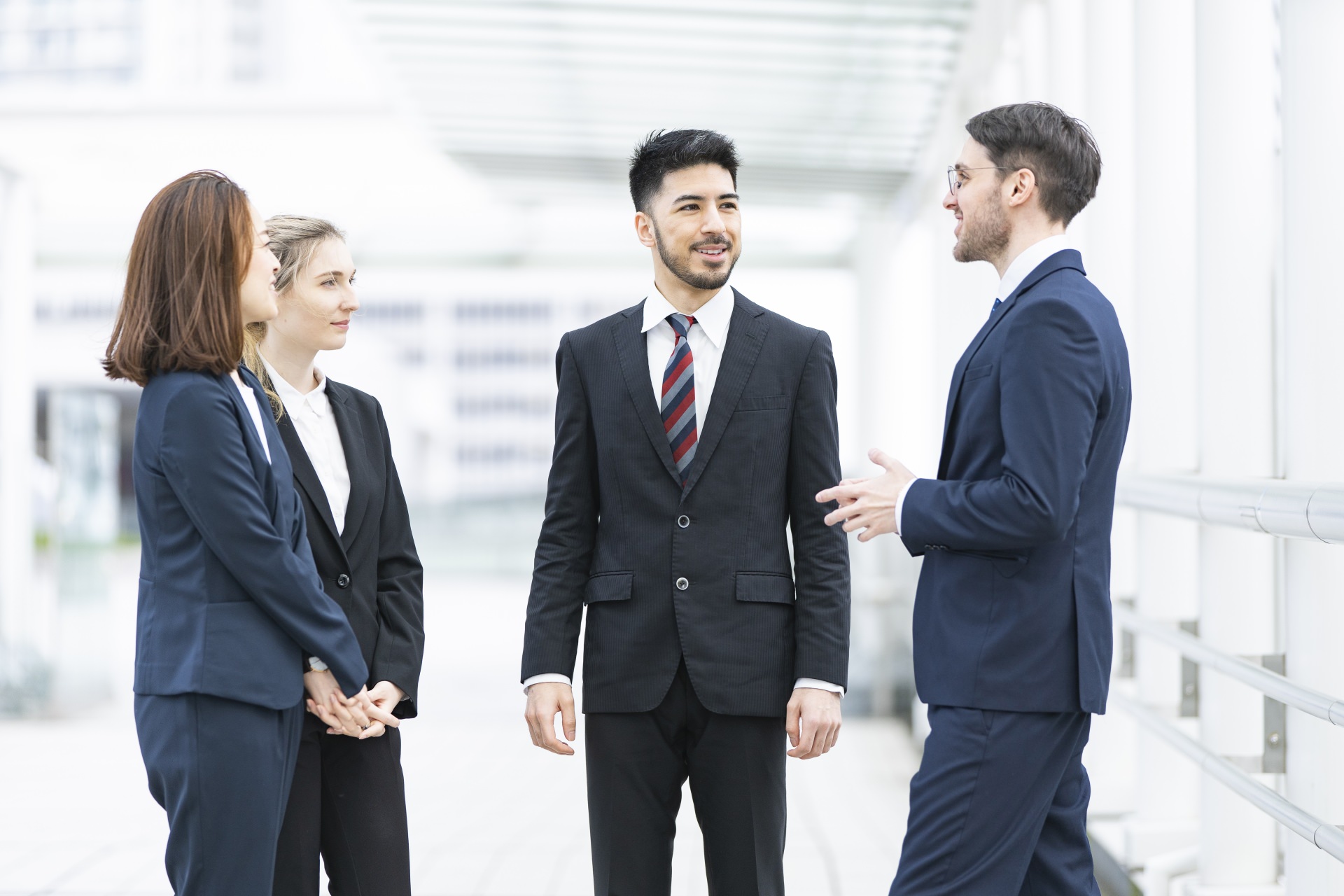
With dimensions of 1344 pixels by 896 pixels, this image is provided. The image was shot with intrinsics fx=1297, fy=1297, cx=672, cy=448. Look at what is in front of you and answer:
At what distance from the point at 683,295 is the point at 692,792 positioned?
85 centimetres

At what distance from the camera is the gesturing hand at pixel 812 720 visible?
2082 millimetres

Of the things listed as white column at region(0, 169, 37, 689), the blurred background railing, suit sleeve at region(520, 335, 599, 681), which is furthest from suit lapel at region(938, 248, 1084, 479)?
white column at region(0, 169, 37, 689)

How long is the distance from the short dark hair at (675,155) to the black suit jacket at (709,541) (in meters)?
0.28

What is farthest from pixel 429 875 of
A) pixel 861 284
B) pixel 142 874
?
pixel 861 284

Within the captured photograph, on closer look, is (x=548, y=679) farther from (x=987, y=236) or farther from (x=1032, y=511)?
(x=987, y=236)

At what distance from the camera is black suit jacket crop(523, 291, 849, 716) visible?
7.00 feet

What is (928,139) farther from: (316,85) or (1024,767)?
(1024,767)

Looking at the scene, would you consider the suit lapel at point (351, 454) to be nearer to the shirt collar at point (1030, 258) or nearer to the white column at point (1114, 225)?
the shirt collar at point (1030, 258)

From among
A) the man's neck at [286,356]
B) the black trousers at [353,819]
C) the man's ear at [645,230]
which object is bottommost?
the black trousers at [353,819]

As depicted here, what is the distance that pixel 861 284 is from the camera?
28.7 ft

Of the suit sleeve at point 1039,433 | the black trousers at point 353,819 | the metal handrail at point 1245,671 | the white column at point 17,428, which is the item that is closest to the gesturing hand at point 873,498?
the suit sleeve at point 1039,433

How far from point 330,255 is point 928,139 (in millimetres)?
4772

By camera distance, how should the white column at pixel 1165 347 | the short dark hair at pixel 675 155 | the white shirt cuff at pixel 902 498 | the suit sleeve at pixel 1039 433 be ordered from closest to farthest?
the suit sleeve at pixel 1039 433 < the white shirt cuff at pixel 902 498 < the short dark hair at pixel 675 155 < the white column at pixel 1165 347

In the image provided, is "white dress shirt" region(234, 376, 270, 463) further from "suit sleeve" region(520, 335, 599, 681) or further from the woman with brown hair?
"suit sleeve" region(520, 335, 599, 681)
